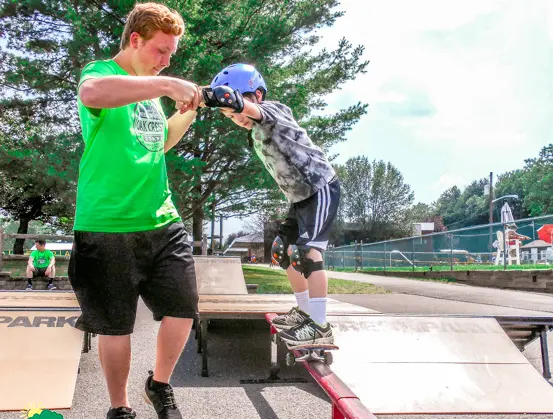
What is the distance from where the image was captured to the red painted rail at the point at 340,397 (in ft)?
7.57

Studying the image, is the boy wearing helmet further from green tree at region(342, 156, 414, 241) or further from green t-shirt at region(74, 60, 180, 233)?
green tree at region(342, 156, 414, 241)

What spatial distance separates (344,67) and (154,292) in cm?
1730

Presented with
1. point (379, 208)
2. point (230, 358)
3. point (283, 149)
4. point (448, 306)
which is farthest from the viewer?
point (379, 208)

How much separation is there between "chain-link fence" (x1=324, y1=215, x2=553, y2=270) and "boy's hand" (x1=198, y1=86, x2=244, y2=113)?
13.8 metres

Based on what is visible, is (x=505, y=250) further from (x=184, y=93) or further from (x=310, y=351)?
(x=184, y=93)

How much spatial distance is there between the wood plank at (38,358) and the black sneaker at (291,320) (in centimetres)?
159

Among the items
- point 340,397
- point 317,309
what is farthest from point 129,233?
point 317,309

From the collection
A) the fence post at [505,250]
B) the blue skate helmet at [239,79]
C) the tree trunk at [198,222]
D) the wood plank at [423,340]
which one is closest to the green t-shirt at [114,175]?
the blue skate helmet at [239,79]

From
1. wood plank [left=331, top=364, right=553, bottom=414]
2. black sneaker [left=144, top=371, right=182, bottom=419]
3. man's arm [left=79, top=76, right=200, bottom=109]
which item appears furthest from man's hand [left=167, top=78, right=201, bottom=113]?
wood plank [left=331, top=364, right=553, bottom=414]

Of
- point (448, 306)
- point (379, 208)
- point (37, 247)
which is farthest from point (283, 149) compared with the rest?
point (379, 208)

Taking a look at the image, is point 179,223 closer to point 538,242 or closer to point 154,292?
point 154,292

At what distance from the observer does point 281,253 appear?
11.8 ft

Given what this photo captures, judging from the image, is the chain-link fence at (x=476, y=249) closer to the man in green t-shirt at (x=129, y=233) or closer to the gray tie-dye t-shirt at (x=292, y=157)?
the gray tie-dye t-shirt at (x=292, y=157)

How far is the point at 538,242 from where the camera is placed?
15.3m
